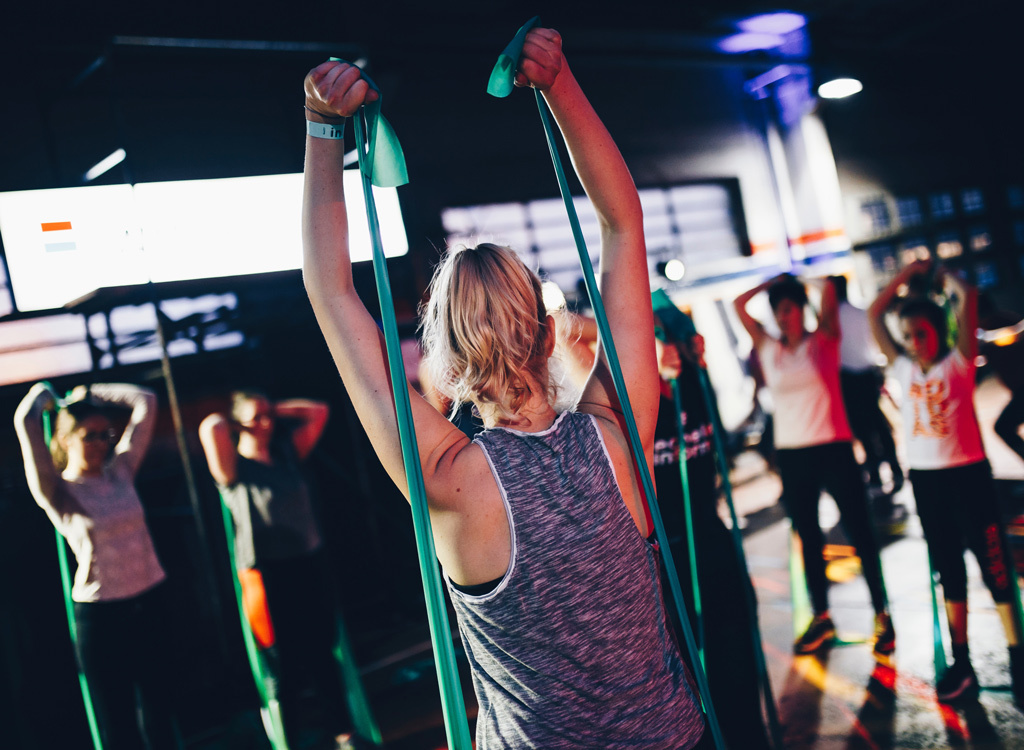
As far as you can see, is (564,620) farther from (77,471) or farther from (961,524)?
(77,471)

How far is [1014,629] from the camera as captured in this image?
259 cm

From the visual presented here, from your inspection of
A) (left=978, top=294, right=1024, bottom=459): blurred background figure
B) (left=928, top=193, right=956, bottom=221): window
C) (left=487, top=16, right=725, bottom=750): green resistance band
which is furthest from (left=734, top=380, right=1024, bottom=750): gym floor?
(left=928, top=193, right=956, bottom=221): window

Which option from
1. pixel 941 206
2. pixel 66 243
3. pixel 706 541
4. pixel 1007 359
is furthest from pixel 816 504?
pixel 941 206

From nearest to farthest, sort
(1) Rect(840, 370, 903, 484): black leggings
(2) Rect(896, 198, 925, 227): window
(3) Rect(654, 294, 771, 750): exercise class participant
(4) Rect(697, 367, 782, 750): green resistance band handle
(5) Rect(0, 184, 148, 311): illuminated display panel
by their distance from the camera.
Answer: (3) Rect(654, 294, 771, 750): exercise class participant < (4) Rect(697, 367, 782, 750): green resistance band handle < (5) Rect(0, 184, 148, 311): illuminated display panel < (1) Rect(840, 370, 903, 484): black leggings < (2) Rect(896, 198, 925, 227): window

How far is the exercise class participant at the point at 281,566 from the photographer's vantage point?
3.08 m

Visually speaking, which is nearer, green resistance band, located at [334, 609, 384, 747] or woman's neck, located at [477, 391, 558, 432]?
woman's neck, located at [477, 391, 558, 432]

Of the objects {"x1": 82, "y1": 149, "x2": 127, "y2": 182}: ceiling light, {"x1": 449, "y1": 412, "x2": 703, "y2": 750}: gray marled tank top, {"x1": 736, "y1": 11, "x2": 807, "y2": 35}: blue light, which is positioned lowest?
{"x1": 449, "y1": 412, "x2": 703, "y2": 750}: gray marled tank top

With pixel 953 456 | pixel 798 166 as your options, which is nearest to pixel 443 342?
pixel 953 456

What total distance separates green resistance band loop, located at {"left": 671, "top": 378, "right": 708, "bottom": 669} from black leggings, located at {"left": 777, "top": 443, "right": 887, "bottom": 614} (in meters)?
1.02

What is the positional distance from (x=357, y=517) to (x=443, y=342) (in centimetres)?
430

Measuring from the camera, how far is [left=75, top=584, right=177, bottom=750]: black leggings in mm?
2709

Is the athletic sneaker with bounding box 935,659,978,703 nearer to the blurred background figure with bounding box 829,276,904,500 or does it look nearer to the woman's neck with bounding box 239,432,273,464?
the blurred background figure with bounding box 829,276,904,500

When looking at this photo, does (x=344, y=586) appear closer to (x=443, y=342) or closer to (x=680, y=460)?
(x=680, y=460)

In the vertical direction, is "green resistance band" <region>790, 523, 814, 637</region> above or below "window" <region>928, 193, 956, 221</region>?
below
